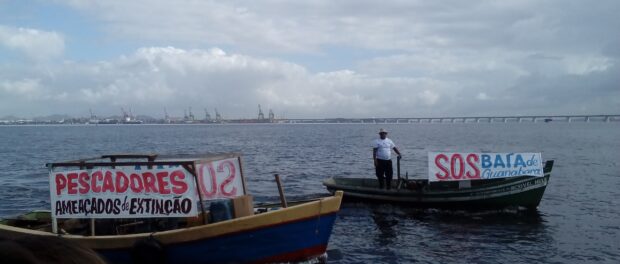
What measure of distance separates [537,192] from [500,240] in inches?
Result: 179

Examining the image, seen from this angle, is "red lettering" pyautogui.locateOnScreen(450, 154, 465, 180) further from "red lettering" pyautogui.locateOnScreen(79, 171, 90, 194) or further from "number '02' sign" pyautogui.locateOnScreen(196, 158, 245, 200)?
"red lettering" pyautogui.locateOnScreen(79, 171, 90, 194)

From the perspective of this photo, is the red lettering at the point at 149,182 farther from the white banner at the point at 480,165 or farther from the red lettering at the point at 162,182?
the white banner at the point at 480,165

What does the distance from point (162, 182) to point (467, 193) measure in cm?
1214

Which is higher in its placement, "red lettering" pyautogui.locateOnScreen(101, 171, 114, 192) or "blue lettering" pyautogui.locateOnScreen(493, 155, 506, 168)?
"red lettering" pyautogui.locateOnScreen(101, 171, 114, 192)

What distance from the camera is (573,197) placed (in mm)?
23375

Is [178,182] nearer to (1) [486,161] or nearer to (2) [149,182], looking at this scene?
(2) [149,182]

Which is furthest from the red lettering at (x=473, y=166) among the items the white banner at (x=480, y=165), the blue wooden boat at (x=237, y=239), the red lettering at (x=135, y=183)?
the red lettering at (x=135, y=183)

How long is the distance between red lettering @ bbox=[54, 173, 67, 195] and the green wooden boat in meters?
11.6

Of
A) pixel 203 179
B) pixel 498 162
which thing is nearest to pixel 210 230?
pixel 203 179

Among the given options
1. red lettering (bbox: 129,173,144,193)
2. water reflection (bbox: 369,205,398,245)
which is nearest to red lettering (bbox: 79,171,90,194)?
red lettering (bbox: 129,173,144,193)

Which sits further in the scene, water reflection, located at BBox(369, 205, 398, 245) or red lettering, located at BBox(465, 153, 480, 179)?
red lettering, located at BBox(465, 153, 480, 179)

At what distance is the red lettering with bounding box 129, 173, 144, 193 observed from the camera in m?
10.6

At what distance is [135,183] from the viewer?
10.6m

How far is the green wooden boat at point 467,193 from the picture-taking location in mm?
18328
